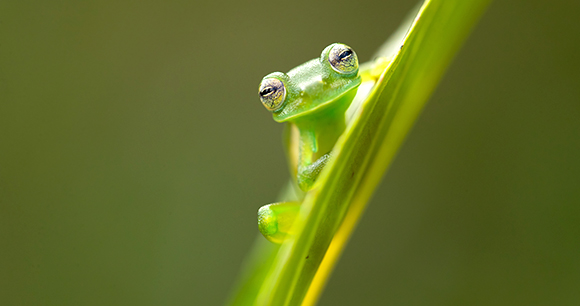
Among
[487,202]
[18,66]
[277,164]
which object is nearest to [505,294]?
[487,202]

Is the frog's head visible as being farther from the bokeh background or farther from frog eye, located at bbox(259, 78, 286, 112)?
the bokeh background

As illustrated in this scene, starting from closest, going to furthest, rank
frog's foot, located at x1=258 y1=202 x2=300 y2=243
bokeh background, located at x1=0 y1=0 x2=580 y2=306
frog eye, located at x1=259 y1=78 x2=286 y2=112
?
frog's foot, located at x1=258 y1=202 x2=300 y2=243
frog eye, located at x1=259 y1=78 x2=286 y2=112
bokeh background, located at x1=0 y1=0 x2=580 y2=306

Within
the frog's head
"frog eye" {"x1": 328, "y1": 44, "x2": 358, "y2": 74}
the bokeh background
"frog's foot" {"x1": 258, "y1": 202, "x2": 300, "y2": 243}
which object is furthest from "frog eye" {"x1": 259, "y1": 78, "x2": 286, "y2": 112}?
the bokeh background

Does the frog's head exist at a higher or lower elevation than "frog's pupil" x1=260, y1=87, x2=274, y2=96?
lower

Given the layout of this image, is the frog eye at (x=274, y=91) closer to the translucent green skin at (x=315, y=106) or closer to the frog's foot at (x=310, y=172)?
the translucent green skin at (x=315, y=106)

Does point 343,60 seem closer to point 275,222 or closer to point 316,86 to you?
point 316,86

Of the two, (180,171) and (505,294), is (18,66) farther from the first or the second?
(505,294)

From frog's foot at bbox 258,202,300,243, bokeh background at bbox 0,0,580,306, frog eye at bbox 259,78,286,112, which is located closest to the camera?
frog's foot at bbox 258,202,300,243

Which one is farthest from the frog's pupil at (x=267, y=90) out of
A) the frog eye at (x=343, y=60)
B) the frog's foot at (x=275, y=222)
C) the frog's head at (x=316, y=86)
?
the frog's foot at (x=275, y=222)

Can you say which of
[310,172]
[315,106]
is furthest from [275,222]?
[315,106]
